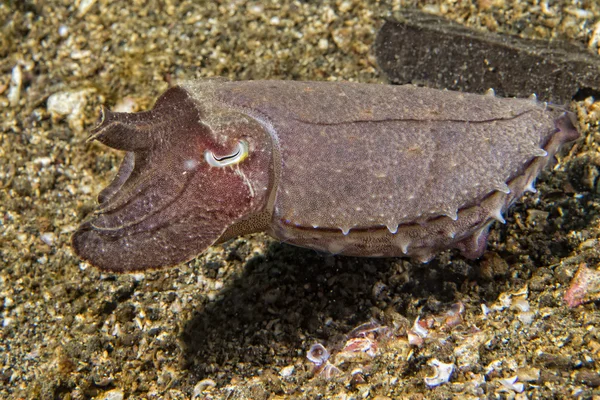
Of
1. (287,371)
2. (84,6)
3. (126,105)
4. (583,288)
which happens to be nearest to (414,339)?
(287,371)

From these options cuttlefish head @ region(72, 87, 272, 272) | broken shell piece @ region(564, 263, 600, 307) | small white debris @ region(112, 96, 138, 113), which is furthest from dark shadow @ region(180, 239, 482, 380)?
small white debris @ region(112, 96, 138, 113)

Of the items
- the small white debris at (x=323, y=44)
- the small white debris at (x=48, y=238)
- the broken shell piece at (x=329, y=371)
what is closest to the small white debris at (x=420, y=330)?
the broken shell piece at (x=329, y=371)

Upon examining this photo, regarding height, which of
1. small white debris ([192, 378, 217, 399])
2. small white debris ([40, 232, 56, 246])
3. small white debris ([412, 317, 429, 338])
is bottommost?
small white debris ([192, 378, 217, 399])

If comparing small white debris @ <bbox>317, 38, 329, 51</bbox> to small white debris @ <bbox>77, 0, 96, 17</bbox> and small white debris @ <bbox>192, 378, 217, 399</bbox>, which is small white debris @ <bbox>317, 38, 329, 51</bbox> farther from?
small white debris @ <bbox>192, 378, 217, 399</bbox>

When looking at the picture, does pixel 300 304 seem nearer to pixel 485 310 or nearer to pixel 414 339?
pixel 414 339

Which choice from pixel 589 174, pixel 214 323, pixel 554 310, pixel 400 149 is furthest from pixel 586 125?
pixel 214 323

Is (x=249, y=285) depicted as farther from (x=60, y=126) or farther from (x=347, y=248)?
(x=60, y=126)
